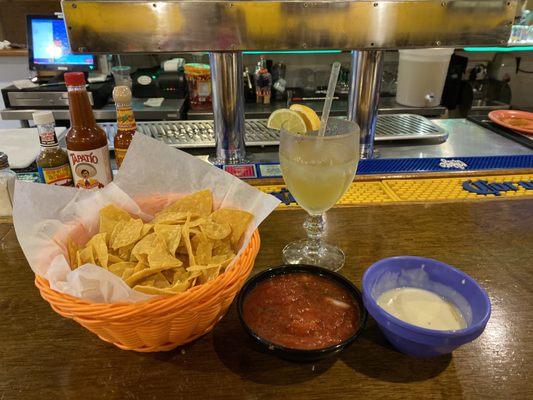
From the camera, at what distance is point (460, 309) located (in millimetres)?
679

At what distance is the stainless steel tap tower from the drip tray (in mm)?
411

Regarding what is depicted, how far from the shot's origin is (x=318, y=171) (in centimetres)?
85

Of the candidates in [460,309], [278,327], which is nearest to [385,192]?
[460,309]

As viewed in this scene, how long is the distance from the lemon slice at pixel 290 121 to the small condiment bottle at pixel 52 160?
21.9 inches

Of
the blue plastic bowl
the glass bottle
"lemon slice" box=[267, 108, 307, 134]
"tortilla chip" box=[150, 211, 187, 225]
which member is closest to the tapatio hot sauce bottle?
"tortilla chip" box=[150, 211, 187, 225]

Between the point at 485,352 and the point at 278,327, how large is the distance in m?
0.34

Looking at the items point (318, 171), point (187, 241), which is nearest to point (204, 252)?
point (187, 241)

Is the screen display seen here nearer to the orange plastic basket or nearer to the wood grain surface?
the wood grain surface

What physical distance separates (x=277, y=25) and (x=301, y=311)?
3.04 feet

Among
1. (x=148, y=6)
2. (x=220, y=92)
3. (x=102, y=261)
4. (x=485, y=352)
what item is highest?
(x=148, y=6)

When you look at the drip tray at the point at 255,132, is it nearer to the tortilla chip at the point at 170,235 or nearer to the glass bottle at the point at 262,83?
the tortilla chip at the point at 170,235

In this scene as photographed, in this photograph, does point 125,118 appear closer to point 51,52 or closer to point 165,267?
point 165,267

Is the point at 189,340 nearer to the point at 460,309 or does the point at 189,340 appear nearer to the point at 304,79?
the point at 460,309

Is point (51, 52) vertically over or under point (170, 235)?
over
